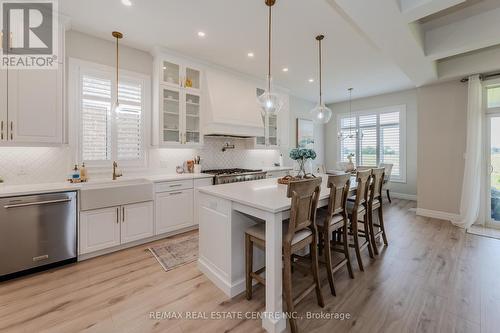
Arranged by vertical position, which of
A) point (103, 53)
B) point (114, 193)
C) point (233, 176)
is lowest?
point (114, 193)

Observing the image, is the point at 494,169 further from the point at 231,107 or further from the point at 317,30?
the point at 231,107

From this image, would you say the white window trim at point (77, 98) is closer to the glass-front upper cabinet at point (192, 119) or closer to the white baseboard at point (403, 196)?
the glass-front upper cabinet at point (192, 119)

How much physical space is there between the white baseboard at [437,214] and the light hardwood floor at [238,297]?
1639mm

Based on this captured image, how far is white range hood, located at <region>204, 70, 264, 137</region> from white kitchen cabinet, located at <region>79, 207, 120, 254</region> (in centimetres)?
209

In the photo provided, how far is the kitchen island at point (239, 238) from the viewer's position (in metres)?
1.69

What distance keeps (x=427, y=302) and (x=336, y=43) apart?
3507 millimetres

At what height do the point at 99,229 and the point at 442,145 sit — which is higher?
the point at 442,145

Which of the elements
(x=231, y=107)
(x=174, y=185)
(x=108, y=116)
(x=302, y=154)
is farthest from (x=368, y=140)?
(x=108, y=116)

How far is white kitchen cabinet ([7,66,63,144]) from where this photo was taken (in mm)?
2494

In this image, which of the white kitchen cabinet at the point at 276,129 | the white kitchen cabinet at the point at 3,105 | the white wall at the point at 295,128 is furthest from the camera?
the white wall at the point at 295,128

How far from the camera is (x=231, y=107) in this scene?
14.5ft

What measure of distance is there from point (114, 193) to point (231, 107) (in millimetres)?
2606

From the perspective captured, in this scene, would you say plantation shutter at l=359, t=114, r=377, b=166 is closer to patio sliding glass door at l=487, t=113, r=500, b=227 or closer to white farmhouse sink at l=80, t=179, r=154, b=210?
patio sliding glass door at l=487, t=113, r=500, b=227

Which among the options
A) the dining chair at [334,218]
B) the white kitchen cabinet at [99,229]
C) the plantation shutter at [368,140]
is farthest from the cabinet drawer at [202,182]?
the plantation shutter at [368,140]
